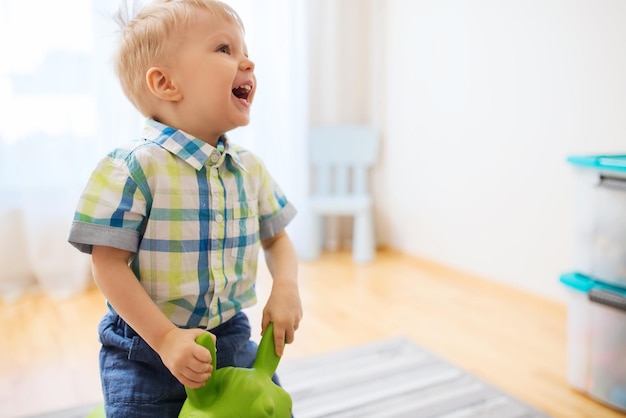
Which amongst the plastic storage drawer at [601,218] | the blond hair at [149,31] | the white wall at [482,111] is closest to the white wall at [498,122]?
the white wall at [482,111]

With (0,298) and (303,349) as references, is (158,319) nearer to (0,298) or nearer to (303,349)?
(303,349)

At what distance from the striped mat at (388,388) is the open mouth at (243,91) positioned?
74 centimetres

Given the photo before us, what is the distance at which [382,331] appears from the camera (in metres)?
1.77

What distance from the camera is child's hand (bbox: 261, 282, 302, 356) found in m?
0.85

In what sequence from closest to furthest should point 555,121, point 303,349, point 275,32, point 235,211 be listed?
point 235,211
point 303,349
point 555,121
point 275,32

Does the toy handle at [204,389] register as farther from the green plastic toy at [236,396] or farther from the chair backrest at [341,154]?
the chair backrest at [341,154]

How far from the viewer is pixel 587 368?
135cm

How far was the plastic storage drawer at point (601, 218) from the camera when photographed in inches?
49.3

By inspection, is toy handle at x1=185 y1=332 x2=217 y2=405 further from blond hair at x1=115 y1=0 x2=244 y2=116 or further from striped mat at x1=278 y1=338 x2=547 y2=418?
striped mat at x1=278 y1=338 x2=547 y2=418

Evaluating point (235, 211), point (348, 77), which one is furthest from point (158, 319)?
point (348, 77)

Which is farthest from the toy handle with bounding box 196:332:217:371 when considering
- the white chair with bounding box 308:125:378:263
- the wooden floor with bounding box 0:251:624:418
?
the white chair with bounding box 308:125:378:263

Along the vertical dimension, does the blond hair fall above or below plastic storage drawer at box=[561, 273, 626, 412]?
above

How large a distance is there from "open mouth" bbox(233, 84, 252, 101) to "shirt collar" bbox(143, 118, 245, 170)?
0.09 m

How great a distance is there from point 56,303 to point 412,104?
64.2 inches
